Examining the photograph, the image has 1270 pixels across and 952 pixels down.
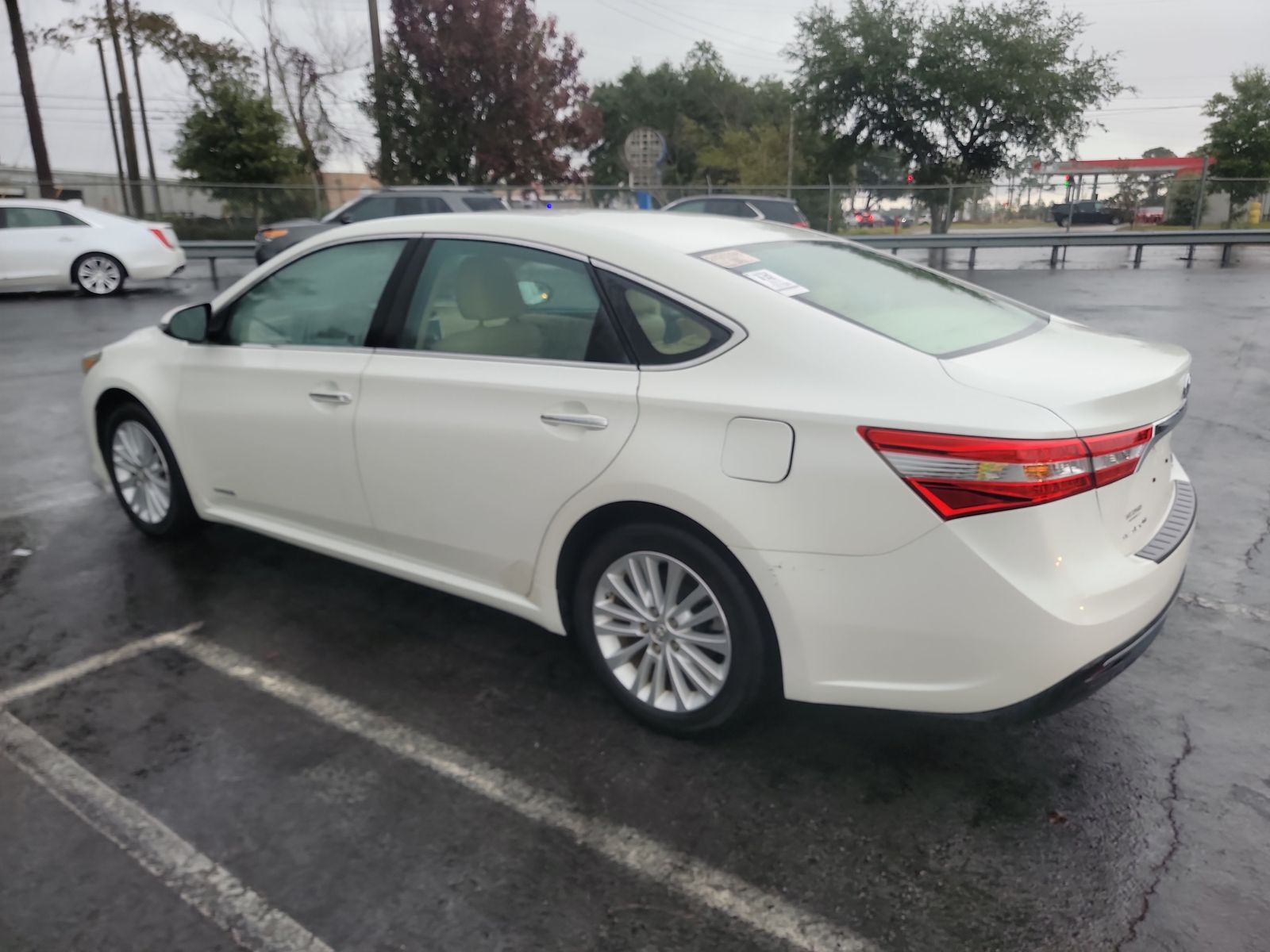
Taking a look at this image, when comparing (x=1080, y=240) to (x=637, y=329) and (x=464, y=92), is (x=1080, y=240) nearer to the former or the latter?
(x=464, y=92)

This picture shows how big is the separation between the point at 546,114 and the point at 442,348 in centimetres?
3104

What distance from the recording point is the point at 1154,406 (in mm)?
2732

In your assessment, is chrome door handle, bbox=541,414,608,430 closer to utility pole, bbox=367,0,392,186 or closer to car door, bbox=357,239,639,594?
car door, bbox=357,239,639,594

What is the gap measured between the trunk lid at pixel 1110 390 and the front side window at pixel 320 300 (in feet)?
7.08

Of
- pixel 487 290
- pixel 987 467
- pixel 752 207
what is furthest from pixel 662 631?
pixel 752 207

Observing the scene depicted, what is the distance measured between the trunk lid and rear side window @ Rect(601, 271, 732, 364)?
671 mm

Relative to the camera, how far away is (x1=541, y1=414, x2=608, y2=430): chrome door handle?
297cm

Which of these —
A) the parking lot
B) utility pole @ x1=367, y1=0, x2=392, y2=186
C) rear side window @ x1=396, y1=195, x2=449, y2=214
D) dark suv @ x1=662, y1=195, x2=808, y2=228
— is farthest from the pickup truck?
the parking lot

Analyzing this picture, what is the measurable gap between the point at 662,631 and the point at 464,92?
30.9 metres

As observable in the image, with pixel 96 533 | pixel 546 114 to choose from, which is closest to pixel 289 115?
pixel 546 114

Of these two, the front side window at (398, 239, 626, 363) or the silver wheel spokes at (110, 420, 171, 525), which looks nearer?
the front side window at (398, 239, 626, 363)

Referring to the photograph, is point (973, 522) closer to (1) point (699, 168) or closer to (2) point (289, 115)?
(2) point (289, 115)

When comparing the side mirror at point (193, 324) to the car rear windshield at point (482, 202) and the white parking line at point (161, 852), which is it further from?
the car rear windshield at point (482, 202)

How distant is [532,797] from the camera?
9.30ft
